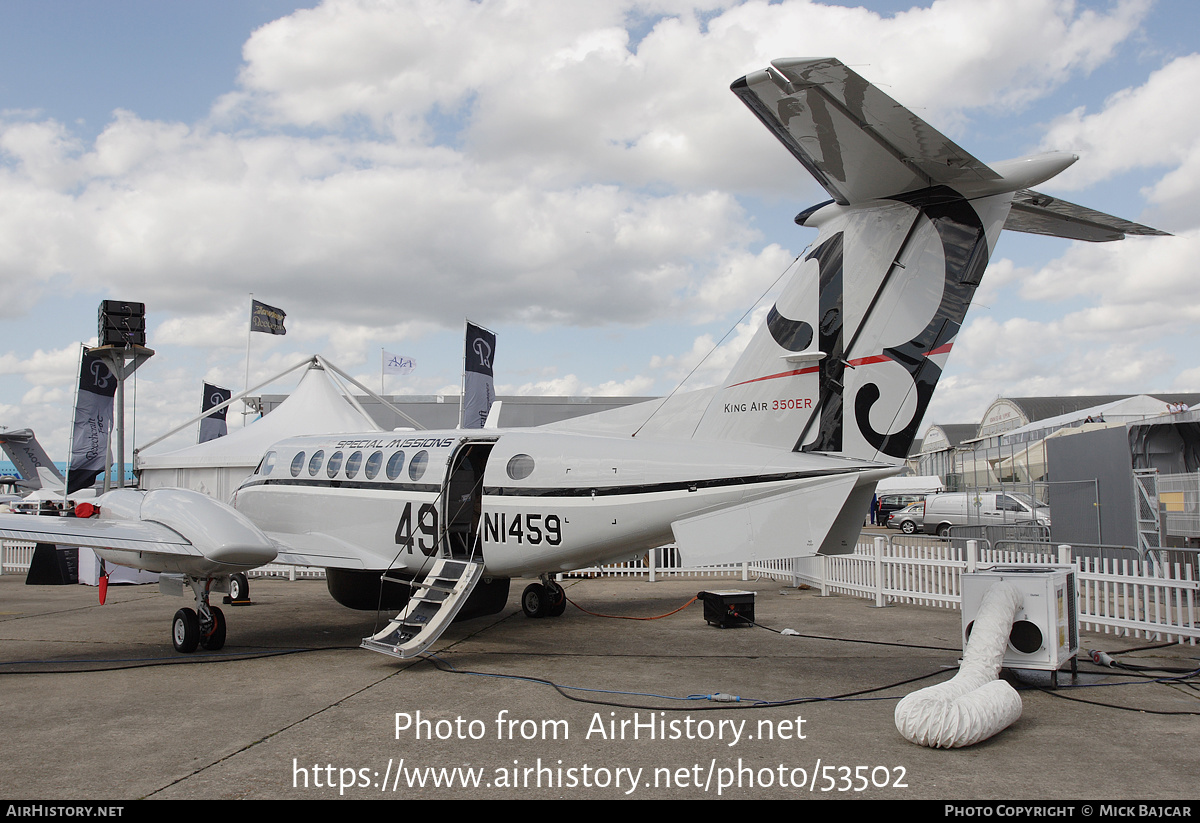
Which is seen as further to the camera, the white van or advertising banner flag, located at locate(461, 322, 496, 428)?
the white van

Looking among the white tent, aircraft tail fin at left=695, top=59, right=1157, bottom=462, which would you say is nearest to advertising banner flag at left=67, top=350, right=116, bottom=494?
the white tent

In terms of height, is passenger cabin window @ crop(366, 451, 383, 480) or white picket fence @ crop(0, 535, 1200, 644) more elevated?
passenger cabin window @ crop(366, 451, 383, 480)

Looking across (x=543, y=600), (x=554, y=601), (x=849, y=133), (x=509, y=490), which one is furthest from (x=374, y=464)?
(x=849, y=133)

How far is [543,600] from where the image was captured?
38.5 ft

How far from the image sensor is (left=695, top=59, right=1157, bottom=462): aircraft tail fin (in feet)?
21.7

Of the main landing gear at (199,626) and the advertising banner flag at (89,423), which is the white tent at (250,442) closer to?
the advertising banner flag at (89,423)

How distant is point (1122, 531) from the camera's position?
13469mm

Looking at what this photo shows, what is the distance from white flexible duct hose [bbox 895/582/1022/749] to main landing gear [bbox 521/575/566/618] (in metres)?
6.69

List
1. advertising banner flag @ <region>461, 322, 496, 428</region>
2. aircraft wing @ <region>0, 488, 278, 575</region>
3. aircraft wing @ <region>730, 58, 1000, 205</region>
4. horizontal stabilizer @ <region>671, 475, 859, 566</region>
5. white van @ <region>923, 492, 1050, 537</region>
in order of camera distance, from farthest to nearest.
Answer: white van @ <region>923, 492, 1050, 537</region>
advertising banner flag @ <region>461, 322, 496, 428</region>
aircraft wing @ <region>0, 488, 278, 575</region>
horizontal stabilizer @ <region>671, 475, 859, 566</region>
aircraft wing @ <region>730, 58, 1000, 205</region>

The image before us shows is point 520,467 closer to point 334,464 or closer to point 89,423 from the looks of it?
point 334,464

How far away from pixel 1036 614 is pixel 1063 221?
382 cm

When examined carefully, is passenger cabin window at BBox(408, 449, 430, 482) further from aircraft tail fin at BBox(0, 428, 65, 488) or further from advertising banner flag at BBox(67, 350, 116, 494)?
aircraft tail fin at BBox(0, 428, 65, 488)
